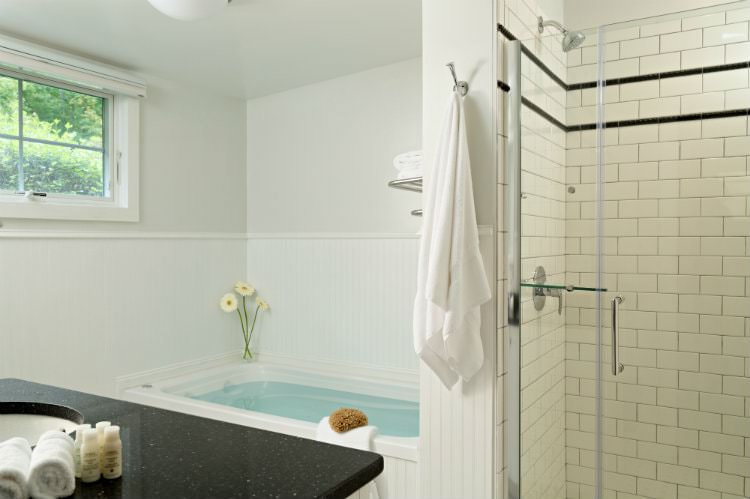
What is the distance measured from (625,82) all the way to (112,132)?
275 cm

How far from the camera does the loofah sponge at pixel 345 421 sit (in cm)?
229

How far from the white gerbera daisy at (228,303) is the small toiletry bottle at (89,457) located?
3021 millimetres

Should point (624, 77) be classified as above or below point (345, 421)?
above

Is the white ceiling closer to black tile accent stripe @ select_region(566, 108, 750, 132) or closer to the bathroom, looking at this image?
the bathroom

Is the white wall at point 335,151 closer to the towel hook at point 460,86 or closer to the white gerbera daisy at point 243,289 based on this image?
the white gerbera daisy at point 243,289

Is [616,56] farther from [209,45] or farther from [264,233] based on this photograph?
[264,233]

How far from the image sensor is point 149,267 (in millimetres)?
3383

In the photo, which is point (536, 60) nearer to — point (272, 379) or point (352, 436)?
point (352, 436)

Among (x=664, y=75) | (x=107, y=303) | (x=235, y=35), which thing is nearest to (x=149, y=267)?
(x=107, y=303)

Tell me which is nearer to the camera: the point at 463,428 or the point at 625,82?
the point at 625,82

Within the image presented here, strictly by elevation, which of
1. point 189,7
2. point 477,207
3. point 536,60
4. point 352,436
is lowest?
point 352,436

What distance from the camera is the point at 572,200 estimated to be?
6.11ft

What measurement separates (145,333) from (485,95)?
2497 mm

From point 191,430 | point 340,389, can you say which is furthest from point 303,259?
point 191,430
